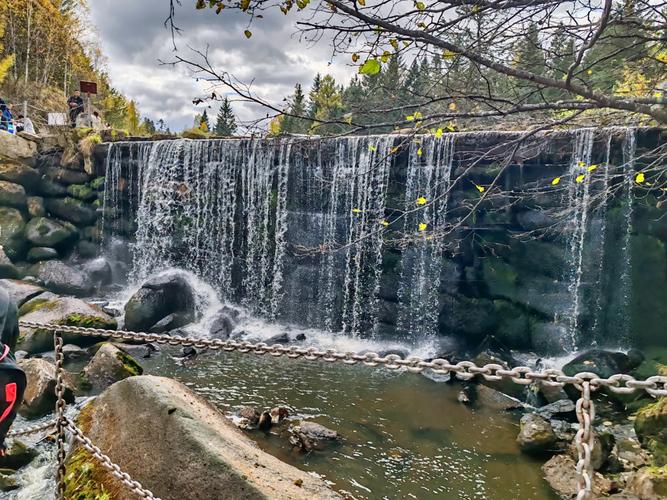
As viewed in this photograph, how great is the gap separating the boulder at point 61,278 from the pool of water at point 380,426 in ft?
23.8

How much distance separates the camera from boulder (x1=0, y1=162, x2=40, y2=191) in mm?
17547

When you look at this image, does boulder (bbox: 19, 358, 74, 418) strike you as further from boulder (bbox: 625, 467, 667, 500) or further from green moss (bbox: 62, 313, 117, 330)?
boulder (bbox: 625, 467, 667, 500)

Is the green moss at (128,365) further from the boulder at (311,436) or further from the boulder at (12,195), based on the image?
the boulder at (12,195)

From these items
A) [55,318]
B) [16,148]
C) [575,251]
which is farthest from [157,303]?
[575,251]

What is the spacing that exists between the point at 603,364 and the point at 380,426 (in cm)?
539

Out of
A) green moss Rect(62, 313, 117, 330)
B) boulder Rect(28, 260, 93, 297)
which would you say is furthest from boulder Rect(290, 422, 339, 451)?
boulder Rect(28, 260, 93, 297)

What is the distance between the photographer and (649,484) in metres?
4.90

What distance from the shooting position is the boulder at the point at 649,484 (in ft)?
15.8

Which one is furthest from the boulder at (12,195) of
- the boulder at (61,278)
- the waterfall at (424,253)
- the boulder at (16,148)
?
the waterfall at (424,253)

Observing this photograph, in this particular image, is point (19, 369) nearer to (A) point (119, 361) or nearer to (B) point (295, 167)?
(A) point (119, 361)

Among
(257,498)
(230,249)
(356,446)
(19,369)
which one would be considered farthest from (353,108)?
(230,249)

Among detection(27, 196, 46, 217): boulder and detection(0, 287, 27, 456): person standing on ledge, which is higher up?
detection(27, 196, 46, 217): boulder

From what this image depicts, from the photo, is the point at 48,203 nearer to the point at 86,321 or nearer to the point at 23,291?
the point at 23,291

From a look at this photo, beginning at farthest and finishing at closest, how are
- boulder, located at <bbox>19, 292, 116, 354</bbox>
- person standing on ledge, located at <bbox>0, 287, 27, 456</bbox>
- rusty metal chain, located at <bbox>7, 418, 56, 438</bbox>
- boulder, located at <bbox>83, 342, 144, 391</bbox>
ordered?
1. boulder, located at <bbox>19, 292, 116, 354</bbox>
2. boulder, located at <bbox>83, 342, 144, 391</bbox>
3. rusty metal chain, located at <bbox>7, 418, 56, 438</bbox>
4. person standing on ledge, located at <bbox>0, 287, 27, 456</bbox>
